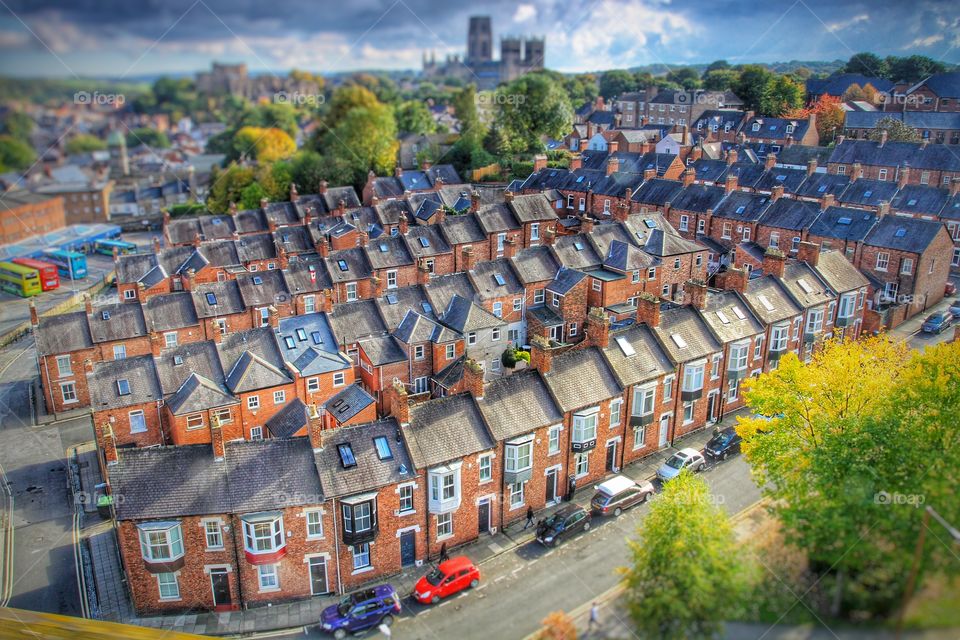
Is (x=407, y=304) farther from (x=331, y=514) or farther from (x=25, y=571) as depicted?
(x=25, y=571)

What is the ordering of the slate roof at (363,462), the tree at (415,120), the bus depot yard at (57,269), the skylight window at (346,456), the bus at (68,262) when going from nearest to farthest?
the slate roof at (363,462)
the skylight window at (346,456)
the bus depot yard at (57,269)
the bus at (68,262)
the tree at (415,120)

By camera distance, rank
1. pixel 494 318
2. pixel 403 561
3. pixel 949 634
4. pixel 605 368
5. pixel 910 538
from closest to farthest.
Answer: pixel 949 634 < pixel 910 538 < pixel 403 561 < pixel 605 368 < pixel 494 318

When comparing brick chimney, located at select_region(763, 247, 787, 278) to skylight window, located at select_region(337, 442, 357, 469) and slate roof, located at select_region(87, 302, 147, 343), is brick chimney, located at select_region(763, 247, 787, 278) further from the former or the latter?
slate roof, located at select_region(87, 302, 147, 343)

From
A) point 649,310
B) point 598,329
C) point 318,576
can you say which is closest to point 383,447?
point 318,576

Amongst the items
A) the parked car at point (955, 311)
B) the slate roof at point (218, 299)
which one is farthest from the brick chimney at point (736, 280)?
the slate roof at point (218, 299)

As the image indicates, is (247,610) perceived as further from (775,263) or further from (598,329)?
(775,263)

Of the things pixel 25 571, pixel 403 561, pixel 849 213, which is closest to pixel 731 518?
pixel 403 561

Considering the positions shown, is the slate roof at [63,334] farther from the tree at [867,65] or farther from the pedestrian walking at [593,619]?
the tree at [867,65]
